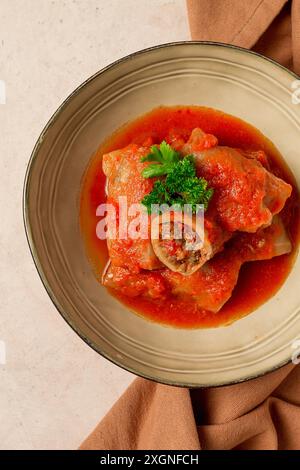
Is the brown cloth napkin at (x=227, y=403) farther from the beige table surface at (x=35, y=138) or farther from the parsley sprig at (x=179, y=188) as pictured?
the parsley sprig at (x=179, y=188)

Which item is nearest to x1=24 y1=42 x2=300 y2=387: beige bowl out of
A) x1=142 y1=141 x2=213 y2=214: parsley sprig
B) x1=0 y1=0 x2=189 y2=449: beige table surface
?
x1=0 y1=0 x2=189 y2=449: beige table surface

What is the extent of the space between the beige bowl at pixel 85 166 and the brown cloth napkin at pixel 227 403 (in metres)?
0.24

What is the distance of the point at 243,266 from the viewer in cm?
330

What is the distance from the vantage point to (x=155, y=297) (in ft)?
10.6

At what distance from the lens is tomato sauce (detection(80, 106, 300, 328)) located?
3.27m

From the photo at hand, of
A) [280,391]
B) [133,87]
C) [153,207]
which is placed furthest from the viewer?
[280,391]

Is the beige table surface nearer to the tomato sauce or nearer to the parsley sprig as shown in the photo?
the tomato sauce

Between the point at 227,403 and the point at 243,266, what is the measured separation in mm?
859

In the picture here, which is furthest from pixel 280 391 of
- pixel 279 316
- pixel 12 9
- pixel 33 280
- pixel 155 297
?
pixel 12 9

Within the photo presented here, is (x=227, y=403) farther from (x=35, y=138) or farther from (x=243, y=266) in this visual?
(x=35, y=138)

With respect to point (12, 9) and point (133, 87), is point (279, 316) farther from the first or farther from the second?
point (12, 9)

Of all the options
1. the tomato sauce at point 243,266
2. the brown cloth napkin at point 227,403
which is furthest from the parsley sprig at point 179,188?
the brown cloth napkin at point 227,403

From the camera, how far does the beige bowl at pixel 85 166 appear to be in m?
3.03

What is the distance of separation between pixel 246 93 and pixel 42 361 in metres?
2.15
